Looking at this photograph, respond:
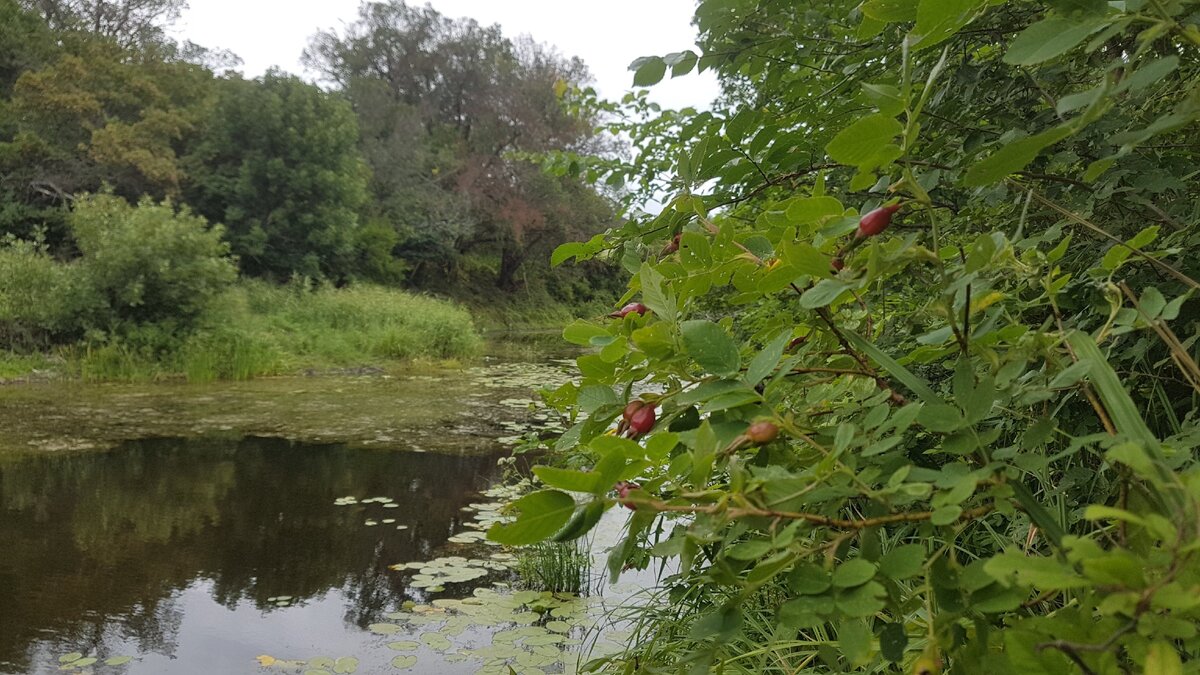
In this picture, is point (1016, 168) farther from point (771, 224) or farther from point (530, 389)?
point (530, 389)

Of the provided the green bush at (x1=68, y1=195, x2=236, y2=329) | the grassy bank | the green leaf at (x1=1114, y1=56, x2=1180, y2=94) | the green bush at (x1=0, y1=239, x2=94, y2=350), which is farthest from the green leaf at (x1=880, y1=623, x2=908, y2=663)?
the green bush at (x1=0, y1=239, x2=94, y2=350)

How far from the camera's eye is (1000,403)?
1.97 feet

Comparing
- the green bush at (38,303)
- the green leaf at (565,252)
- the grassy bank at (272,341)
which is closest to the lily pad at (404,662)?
the green leaf at (565,252)

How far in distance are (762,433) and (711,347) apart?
0.08m

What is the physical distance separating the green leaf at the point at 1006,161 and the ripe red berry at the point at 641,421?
0.27m

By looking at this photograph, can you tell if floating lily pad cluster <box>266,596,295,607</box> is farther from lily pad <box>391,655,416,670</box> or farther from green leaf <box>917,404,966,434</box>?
green leaf <box>917,404,966,434</box>

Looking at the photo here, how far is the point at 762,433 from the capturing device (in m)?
0.50

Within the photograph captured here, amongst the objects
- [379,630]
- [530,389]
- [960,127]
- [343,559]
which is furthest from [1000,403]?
[530,389]

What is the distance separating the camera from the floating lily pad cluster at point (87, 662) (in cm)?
227

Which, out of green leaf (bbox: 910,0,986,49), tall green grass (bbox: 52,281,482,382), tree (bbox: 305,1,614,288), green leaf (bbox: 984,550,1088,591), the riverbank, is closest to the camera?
green leaf (bbox: 984,550,1088,591)

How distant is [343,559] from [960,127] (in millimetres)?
3098

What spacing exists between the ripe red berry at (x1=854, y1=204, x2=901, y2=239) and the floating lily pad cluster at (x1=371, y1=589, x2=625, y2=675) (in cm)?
189

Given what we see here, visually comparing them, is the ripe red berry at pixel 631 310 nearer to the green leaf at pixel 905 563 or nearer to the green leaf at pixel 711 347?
the green leaf at pixel 711 347

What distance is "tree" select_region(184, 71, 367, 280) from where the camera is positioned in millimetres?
13031
